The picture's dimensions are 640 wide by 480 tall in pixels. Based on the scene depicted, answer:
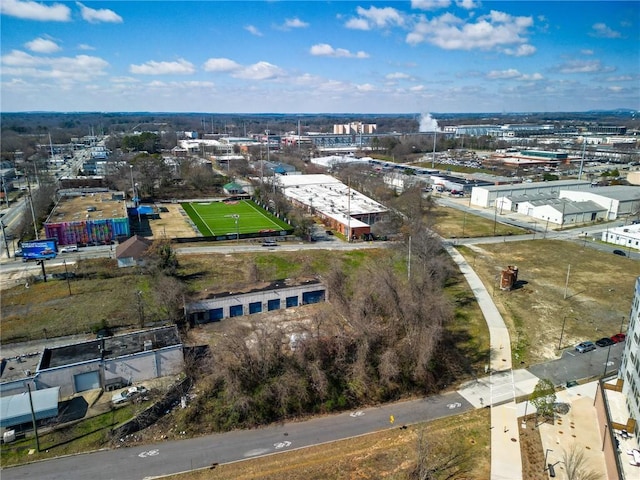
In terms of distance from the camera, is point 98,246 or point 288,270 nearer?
point 288,270

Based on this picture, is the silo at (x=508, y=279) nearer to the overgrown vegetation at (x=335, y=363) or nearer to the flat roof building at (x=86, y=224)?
the overgrown vegetation at (x=335, y=363)

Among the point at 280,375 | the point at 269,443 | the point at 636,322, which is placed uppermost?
the point at 636,322

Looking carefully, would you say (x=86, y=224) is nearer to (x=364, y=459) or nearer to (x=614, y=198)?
(x=364, y=459)

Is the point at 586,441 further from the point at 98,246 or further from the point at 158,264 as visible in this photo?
the point at 98,246

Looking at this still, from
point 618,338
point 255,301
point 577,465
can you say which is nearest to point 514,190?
point 618,338

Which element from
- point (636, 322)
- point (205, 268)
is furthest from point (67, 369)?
point (636, 322)

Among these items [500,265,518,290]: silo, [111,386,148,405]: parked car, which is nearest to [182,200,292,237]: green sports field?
[500,265,518,290]: silo
